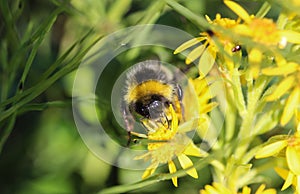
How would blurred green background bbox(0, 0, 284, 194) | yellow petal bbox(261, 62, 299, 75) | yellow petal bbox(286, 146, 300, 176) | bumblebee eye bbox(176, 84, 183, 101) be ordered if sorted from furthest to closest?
1. blurred green background bbox(0, 0, 284, 194)
2. bumblebee eye bbox(176, 84, 183, 101)
3. yellow petal bbox(286, 146, 300, 176)
4. yellow petal bbox(261, 62, 299, 75)

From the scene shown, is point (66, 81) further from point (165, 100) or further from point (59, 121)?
point (165, 100)

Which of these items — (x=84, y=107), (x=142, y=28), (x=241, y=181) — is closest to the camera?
(x=241, y=181)

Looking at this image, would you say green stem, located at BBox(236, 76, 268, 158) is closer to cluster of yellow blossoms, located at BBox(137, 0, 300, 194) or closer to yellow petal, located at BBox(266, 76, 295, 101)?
cluster of yellow blossoms, located at BBox(137, 0, 300, 194)

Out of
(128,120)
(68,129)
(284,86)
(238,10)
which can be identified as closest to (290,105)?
(284,86)

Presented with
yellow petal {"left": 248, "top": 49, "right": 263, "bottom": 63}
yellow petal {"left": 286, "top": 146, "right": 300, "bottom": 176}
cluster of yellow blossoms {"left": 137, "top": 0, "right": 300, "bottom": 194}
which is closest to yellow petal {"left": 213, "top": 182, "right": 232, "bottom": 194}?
cluster of yellow blossoms {"left": 137, "top": 0, "right": 300, "bottom": 194}

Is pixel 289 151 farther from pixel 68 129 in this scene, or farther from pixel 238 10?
pixel 68 129

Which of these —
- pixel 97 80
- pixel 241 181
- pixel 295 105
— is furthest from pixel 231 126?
pixel 97 80

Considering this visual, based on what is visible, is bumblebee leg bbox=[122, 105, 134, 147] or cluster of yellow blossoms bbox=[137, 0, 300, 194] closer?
cluster of yellow blossoms bbox=[137, 0, 300, 194]

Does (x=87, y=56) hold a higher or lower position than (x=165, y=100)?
higher
